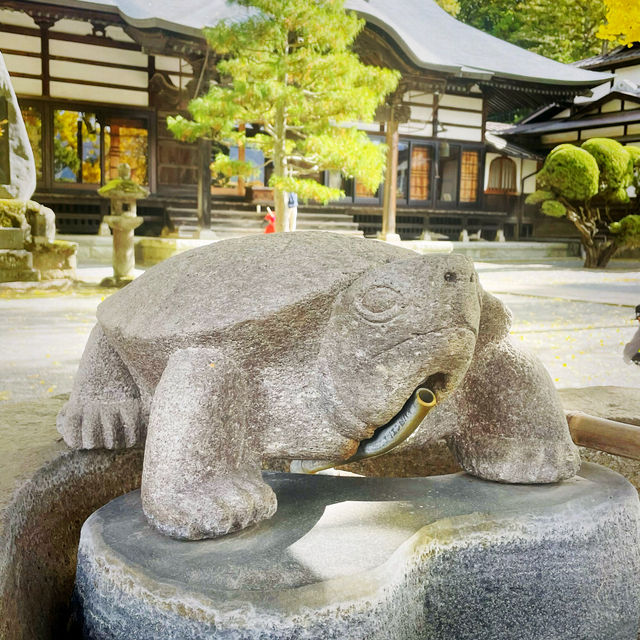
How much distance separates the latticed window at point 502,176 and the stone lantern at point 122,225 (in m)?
11.3

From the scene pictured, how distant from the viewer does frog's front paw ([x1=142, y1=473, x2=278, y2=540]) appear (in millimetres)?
1059

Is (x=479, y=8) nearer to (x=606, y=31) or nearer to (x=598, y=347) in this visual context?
(x=606, y=31)

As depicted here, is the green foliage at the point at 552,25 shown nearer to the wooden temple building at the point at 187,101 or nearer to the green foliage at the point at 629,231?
the wooden temple building at the point at 187,101

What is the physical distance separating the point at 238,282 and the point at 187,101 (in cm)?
1122

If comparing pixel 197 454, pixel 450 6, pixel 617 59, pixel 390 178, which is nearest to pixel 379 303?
pixel 197 454

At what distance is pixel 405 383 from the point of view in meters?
1.06

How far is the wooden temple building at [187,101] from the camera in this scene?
10430 millimetres

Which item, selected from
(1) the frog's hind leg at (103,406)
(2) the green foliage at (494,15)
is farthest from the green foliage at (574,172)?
(2) the green foliage at (494,15)

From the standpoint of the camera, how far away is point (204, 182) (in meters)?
10.5

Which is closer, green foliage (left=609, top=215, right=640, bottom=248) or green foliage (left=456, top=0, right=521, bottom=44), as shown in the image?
green foliage (left=609, top=215, right=640, bottom=248)

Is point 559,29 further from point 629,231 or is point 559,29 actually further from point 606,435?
point 606,435

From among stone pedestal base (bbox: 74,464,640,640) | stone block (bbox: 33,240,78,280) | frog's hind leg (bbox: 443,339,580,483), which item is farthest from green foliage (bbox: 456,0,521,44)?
stone pedestal base (bbox: 74,464,640,640)

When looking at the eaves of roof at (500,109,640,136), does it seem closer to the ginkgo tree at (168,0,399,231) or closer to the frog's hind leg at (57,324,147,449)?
the ginkgo tree at (168,0,399,231)

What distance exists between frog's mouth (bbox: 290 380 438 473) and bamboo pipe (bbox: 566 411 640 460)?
66cm
